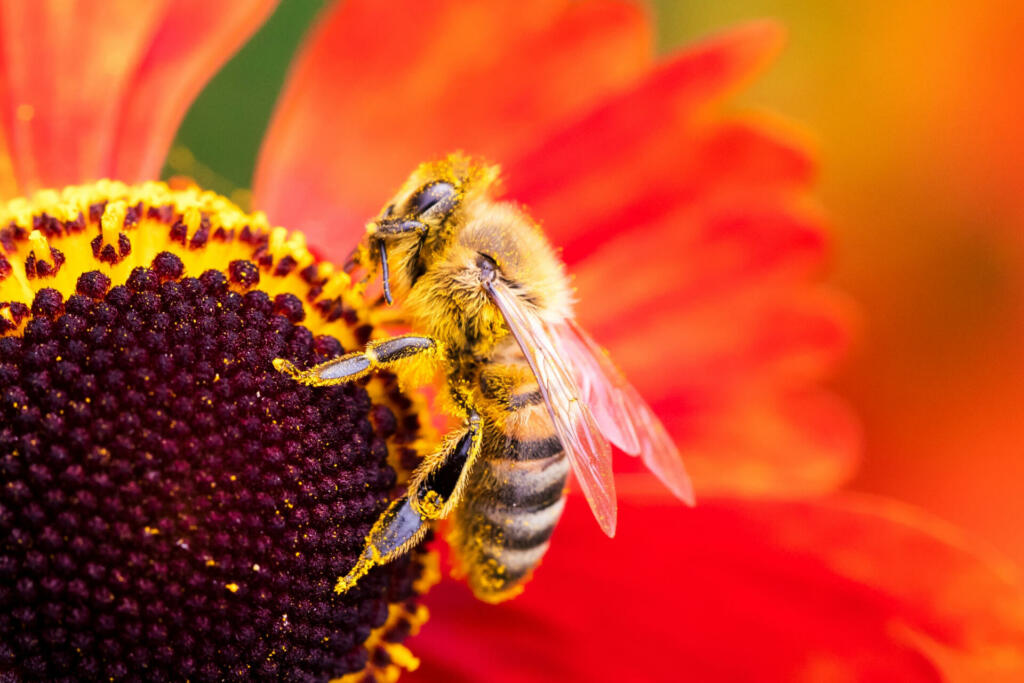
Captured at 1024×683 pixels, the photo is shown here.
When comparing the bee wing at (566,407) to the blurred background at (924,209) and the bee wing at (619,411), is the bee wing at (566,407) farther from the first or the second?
the blurred background at (924,209)

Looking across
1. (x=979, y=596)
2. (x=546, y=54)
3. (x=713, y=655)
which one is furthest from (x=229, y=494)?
(x=546, y=54)

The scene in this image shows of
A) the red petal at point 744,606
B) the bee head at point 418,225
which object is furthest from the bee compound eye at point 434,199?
the red petal at point 744,606

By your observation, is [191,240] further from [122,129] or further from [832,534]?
[832,534]

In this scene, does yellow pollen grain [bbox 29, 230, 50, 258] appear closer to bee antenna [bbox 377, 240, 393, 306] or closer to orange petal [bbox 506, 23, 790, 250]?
bee antenna [bbox 377, 240, 393, 306]

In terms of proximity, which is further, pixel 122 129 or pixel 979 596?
pixel 122 129

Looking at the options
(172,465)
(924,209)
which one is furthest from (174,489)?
(924,209)

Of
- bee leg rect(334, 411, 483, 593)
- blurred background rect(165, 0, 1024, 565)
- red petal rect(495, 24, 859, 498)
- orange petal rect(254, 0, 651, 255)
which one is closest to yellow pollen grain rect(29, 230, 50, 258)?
bee leg rect(334, 411, 483, 593)
